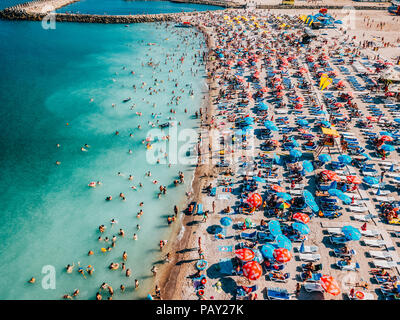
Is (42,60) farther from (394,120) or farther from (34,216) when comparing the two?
(394,120)

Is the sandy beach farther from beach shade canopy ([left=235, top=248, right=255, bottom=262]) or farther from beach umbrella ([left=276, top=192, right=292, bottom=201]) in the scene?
beach umbrella ([left=276, top=192, right=292, bottom=201])

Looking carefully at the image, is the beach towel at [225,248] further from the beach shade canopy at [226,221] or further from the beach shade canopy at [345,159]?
the beach shade canopy at [345,159]

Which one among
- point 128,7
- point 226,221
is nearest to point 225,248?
point 226,221

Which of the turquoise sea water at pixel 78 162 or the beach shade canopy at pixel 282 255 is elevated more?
the turquoise sea water at pixel 78 162

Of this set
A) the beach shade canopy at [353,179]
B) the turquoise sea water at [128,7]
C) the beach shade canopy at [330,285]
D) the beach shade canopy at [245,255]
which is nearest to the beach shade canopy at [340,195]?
the beach shade canopy at [353,179]

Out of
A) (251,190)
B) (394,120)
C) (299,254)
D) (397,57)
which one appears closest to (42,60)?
(251,190)

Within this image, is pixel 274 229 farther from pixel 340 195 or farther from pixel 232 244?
pixel 340 195
